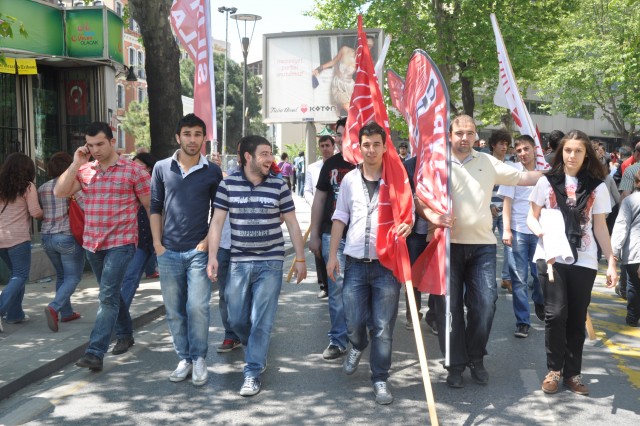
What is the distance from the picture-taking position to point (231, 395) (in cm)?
522

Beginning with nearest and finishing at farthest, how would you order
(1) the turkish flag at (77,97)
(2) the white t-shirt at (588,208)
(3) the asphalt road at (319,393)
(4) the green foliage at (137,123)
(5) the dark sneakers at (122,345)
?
(3) the asphalt road at (319,393)
(2) the white t-shirt at (588,208)
(5) the dark sneakers at (122,345)
(1) the turkish flag at (77,97)
(4) the green foliage at (137,123)

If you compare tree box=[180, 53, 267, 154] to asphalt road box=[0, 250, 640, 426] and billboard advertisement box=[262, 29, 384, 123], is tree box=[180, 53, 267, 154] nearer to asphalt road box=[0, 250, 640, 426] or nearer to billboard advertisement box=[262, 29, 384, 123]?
billboard advertisement box=[262, 29, 384, 123]

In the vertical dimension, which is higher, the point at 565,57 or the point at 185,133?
the point at 565,57

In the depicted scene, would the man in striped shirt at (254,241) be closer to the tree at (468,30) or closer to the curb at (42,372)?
the curb at (42,372)

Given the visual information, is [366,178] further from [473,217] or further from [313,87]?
[313,87]

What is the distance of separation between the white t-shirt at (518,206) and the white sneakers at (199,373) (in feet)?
11.2

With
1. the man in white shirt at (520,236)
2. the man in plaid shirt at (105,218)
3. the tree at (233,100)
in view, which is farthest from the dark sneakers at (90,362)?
the tree at (233,100)

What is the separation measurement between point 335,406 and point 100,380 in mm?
1921

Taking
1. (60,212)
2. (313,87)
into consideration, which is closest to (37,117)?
(313,87)

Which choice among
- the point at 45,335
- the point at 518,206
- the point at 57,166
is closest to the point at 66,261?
the point at 45,335

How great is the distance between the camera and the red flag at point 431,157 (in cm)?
502

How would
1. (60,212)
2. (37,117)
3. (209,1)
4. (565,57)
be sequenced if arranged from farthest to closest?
(565,57), (37,117), (209,1), (60,212)

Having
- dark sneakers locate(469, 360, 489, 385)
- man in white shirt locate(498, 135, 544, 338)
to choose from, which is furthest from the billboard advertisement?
dark sneakers locate(469, 360, 489, 385)

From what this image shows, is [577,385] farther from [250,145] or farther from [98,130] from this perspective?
[98,130]
